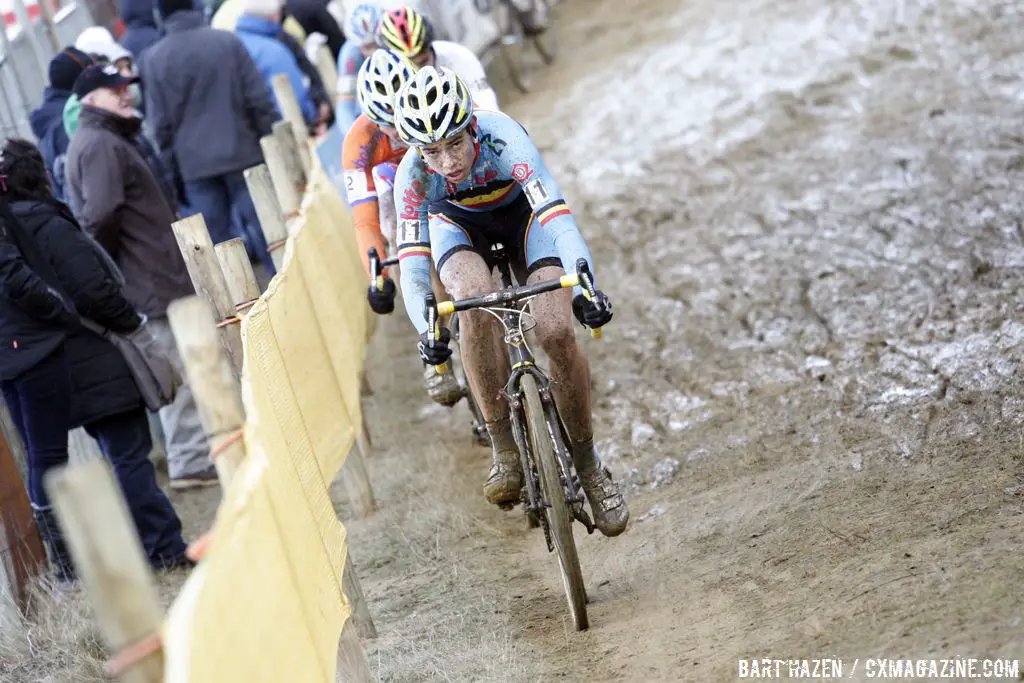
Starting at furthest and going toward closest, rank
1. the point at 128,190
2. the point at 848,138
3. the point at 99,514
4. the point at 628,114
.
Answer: the point at 628,114
the point at 848,138
the point at 128,190
the point at 99,514

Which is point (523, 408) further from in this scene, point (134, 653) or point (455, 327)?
point (134, 653)

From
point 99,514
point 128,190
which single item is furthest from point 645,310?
point 99,514

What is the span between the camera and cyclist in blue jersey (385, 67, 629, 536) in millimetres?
5363

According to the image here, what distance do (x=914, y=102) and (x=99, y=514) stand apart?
1121 cm

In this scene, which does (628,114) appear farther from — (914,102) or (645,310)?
(645,310)

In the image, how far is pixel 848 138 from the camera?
11.9m

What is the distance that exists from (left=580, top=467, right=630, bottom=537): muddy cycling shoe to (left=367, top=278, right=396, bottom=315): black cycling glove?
4.45 feet

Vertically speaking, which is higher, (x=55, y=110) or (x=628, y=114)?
(x=55, y=110)

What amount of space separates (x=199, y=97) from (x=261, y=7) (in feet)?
5.77

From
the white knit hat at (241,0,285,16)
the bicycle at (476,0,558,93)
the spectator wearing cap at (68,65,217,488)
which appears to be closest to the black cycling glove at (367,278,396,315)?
the spectator wearing cap at (68,65,217,488)

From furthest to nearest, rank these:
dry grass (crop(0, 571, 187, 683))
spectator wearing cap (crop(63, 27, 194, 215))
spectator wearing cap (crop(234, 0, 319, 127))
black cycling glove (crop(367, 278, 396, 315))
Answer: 1. spectator wearing cap (crop(234, 0, 319, 127))
2. spectator wearing cap (crop(63, 27, 194, 215))
3. black cycling glove (crop(367, 278, 396, 315))
4. dry grass (crop(0, 571, 187, 683))

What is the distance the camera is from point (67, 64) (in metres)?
8.59

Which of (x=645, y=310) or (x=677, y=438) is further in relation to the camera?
(x=645, y=310)

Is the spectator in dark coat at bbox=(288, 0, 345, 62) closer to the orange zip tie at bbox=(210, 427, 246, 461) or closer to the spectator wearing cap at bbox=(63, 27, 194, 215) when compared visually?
the spectator wearing cap at bbox=(63, 27, 194, 215)
